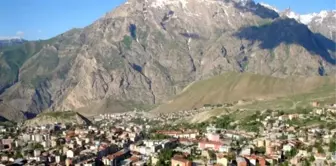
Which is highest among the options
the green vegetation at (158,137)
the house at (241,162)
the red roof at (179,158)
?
the green vegetation at (158,137)

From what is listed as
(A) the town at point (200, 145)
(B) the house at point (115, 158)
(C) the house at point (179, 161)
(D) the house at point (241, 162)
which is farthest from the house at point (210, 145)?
(B) the house at point (115, 158)

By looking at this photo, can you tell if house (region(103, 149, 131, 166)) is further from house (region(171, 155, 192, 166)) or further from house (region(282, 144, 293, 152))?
house (region(282, 144, 293, 152))

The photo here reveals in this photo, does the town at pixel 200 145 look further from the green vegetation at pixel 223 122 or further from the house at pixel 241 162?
the green vegetation at pixel 223 122

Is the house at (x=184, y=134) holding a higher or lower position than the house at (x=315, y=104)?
lower

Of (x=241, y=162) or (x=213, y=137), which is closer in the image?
(x=241, y=162)

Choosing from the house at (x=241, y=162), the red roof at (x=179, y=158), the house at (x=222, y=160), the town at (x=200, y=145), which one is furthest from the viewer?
the town at (x=200, y=145)

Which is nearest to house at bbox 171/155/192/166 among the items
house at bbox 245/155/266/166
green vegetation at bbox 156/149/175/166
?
green vegetation at bbox 156/149/175/166

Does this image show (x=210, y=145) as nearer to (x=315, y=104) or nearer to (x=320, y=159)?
(x=320, y=159)

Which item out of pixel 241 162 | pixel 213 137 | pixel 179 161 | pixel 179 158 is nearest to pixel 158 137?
pixel 213 137
